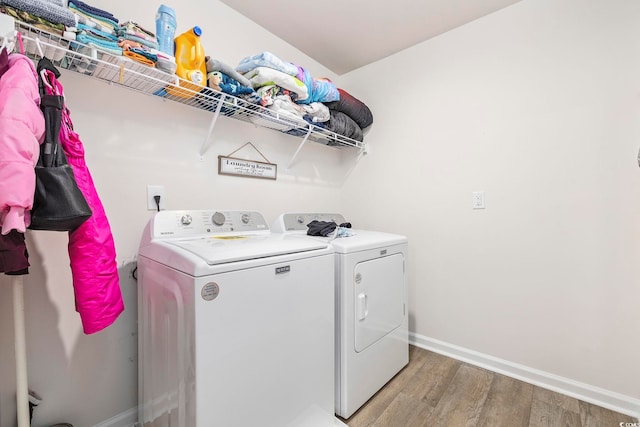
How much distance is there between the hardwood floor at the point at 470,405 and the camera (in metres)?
1.46

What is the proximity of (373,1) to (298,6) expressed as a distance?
0.50 metres

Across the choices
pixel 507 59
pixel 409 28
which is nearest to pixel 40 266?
pixel 409 28

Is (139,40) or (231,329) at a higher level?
(139,40)

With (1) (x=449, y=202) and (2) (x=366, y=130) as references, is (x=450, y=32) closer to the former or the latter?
(2) (x=366, y=130)

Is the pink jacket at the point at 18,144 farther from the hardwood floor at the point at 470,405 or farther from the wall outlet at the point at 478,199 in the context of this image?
the wall outlet at the point at 478,199

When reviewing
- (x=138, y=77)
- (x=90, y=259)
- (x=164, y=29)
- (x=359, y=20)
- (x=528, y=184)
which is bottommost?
(x=90, y=259)

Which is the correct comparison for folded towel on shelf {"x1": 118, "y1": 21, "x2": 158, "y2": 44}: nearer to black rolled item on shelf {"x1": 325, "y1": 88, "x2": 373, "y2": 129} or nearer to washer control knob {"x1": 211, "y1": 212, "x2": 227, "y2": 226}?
washer control knob {"x1": 211, "y1": 212, "x2": 227, "y2": 226}

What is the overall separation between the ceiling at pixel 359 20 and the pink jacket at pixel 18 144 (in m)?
1.48

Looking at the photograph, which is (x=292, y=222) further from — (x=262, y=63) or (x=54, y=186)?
(x=54, y=186)

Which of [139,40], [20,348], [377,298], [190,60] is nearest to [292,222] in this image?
[377,298]

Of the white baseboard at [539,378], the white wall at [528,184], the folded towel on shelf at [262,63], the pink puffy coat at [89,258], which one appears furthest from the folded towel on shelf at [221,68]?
the white baseboard at [539,378]

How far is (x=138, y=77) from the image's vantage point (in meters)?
1.30

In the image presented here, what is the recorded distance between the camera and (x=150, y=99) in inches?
59.2

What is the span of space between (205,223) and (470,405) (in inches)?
71.0
